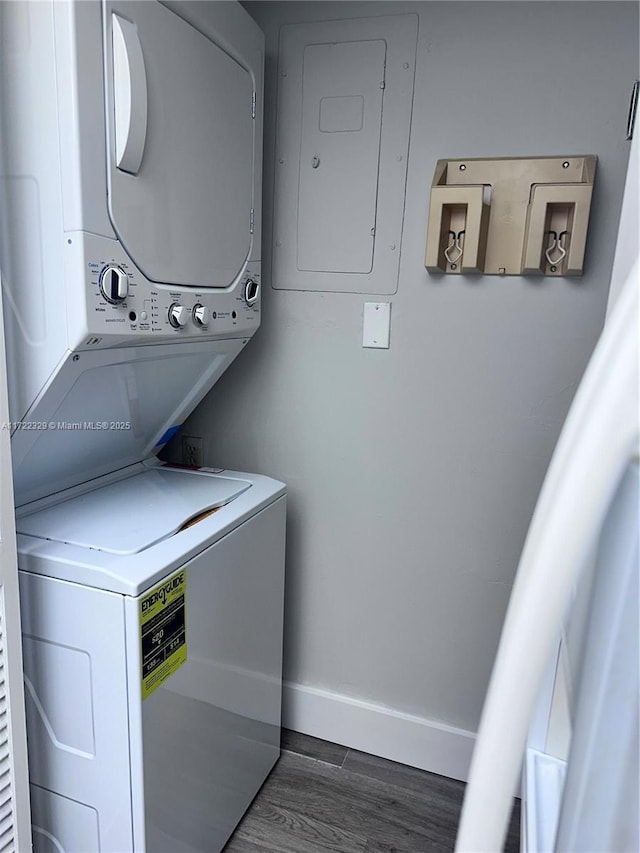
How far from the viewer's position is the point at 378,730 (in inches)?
84.3

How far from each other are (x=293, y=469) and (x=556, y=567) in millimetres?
1697

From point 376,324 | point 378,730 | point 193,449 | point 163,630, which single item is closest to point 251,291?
point 376,324

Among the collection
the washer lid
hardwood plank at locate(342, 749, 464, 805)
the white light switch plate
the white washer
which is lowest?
hardwood plank at locate(342, 749, 464, 805)

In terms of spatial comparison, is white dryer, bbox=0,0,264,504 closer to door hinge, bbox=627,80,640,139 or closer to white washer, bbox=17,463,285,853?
white washer, bbox=17,463,285,853

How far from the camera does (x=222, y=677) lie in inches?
63.6

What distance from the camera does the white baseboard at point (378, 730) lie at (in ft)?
6.72

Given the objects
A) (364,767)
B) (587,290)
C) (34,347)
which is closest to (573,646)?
(34,347)

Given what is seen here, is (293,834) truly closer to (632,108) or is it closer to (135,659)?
(135,659)

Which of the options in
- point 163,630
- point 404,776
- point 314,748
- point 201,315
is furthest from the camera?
point 314,748

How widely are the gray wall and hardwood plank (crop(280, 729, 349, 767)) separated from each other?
0.70 feet

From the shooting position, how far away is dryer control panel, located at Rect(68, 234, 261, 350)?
1158mm

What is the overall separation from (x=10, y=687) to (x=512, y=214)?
172 cm

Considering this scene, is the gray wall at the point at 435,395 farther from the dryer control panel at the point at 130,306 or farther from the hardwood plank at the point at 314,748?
the dryer control panel at the point at 130,306

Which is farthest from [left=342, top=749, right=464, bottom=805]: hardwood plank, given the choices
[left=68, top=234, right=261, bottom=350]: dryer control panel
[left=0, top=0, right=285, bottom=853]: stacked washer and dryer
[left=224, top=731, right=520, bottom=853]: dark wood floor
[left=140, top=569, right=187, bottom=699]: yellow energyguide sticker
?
[left=68, top=234, right=261, bottom=350]: dryer control panel
